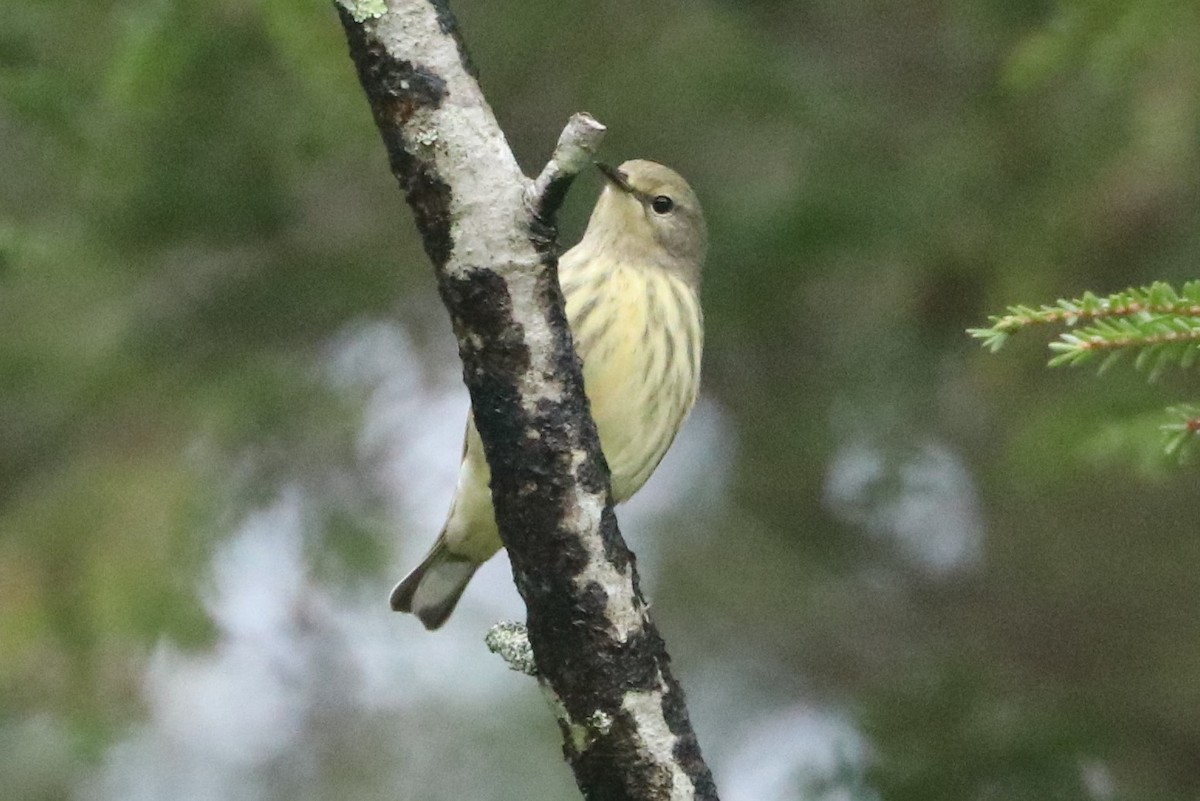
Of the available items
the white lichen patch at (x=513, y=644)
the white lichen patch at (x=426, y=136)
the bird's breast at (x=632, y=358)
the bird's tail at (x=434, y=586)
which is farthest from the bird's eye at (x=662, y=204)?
the white lichen patch at (x=426, y=136)

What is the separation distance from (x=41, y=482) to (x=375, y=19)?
3.77 meters

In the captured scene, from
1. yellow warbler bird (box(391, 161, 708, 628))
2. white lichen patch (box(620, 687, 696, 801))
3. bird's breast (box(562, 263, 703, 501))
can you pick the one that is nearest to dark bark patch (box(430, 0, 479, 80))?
white lichen patch (box(620, 687, 696, 801))

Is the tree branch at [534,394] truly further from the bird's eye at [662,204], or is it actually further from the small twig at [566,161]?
the bird's eye at [662,204]

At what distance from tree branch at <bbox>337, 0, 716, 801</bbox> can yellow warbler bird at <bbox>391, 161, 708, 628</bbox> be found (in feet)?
5.49

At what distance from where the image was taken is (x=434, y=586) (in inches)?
212

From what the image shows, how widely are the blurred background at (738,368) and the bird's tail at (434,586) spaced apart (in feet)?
2.03

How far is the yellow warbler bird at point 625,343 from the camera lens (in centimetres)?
484

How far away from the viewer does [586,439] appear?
2.96m

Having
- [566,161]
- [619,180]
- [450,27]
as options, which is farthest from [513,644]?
[619,180]

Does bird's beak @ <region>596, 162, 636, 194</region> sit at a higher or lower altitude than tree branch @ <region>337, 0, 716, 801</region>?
higher

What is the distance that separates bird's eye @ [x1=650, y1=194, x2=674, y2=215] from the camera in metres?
5.42

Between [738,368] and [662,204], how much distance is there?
2085 millimetres

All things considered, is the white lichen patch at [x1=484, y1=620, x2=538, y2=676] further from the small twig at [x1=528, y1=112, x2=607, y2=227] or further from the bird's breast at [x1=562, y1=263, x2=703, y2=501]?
the bird's breast at [x1=562, y1=263, x2=703, y2=501]

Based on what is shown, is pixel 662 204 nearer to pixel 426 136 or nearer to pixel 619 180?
pixel 619 180
